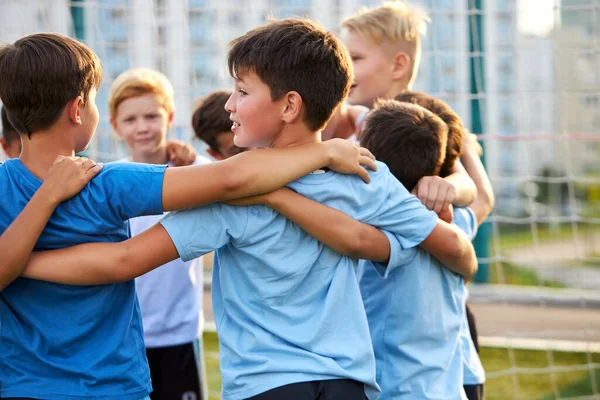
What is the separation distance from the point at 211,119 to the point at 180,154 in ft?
0.53

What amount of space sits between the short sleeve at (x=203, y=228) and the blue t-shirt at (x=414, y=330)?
0.37m

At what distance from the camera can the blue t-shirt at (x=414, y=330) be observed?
171cm

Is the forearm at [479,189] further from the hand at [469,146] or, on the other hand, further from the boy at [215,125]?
the boy at [215,125]

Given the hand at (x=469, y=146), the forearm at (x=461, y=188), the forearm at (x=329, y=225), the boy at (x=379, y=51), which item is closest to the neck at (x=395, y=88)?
the boy at (x=379, y=51)

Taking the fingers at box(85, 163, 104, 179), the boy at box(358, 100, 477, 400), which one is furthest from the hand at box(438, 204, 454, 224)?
the fingers at box(85, 163, 104, 179)

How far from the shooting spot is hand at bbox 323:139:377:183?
5.09ft

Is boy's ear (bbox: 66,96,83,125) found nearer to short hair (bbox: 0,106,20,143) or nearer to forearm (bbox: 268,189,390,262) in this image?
forearm (bbox: 268,189,390,262)

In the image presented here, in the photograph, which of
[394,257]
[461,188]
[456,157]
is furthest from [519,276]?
[394,257]

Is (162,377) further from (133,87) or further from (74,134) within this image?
(74,134)

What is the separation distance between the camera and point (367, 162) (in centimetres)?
159

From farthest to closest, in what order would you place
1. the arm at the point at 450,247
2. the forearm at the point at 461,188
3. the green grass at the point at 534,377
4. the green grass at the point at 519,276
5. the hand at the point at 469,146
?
the green grass at the point at 519,276 < the green grass at the point at 534,377 < the hand at the point at 469,146 < the forearm at the point at 461,188 < the arm at the point at 450,247

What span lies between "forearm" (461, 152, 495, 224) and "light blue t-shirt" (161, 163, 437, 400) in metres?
0.77

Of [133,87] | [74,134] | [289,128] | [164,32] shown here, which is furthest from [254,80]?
[164,32]

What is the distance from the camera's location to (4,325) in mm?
1561
